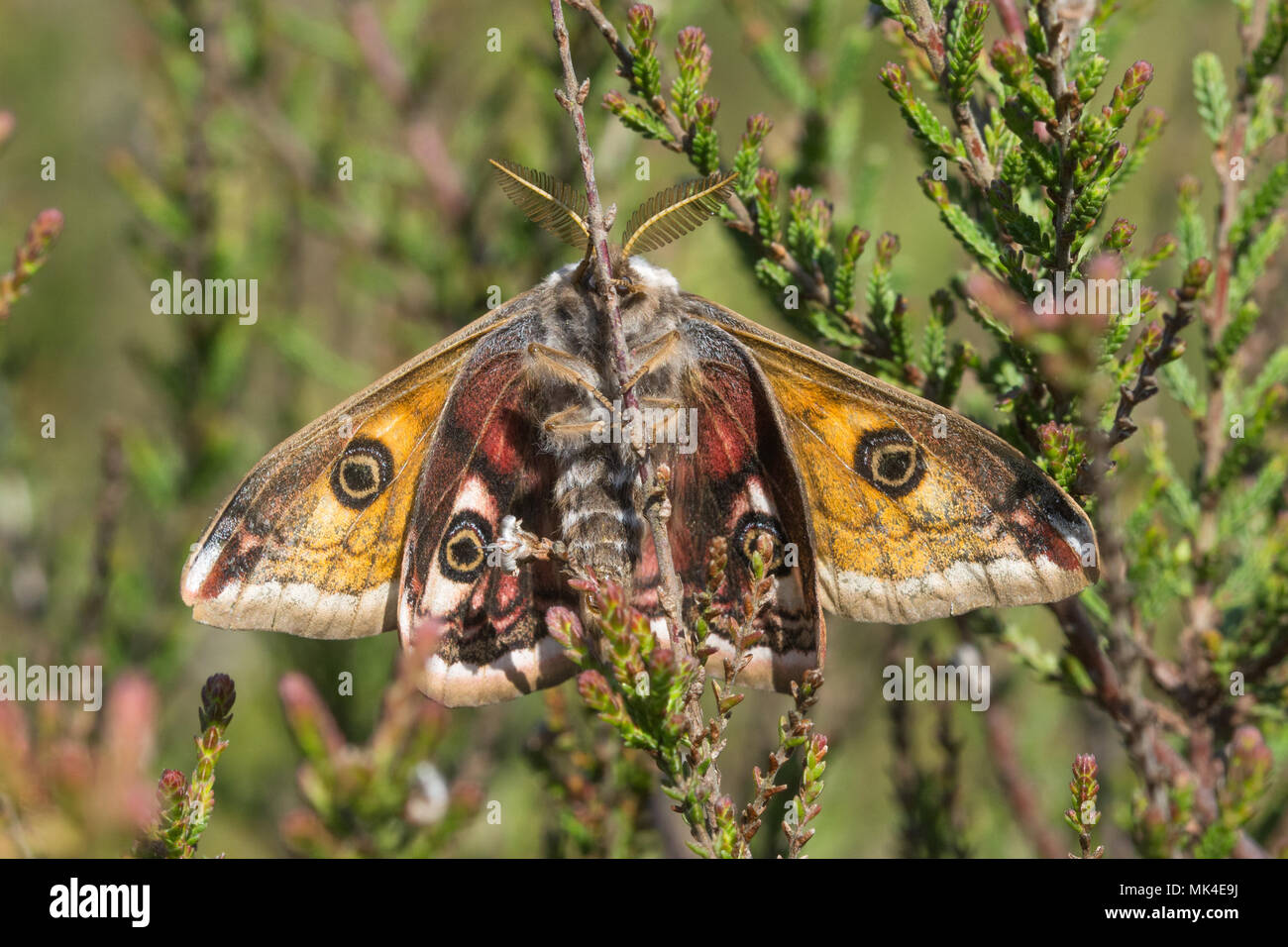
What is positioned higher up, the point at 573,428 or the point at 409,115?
the point at 409,115

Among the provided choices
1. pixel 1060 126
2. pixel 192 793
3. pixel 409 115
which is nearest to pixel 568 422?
pixel 192 793

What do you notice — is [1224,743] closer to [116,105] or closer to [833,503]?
[833,503]

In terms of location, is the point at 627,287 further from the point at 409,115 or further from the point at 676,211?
the point at 409,115

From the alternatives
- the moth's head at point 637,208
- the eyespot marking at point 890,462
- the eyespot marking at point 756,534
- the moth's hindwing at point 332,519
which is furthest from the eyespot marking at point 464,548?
the eyespot marking at point 890,462

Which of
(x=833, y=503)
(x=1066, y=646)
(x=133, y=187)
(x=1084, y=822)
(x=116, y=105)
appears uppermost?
(x=116, y=105)

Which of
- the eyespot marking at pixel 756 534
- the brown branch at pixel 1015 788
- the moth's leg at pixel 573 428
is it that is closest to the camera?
the moth's leg at pixel 573 428

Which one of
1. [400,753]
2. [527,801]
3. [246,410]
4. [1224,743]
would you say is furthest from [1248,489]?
[246,410]

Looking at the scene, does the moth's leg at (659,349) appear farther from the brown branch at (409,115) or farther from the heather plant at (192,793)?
the brown branch at (409,115)
